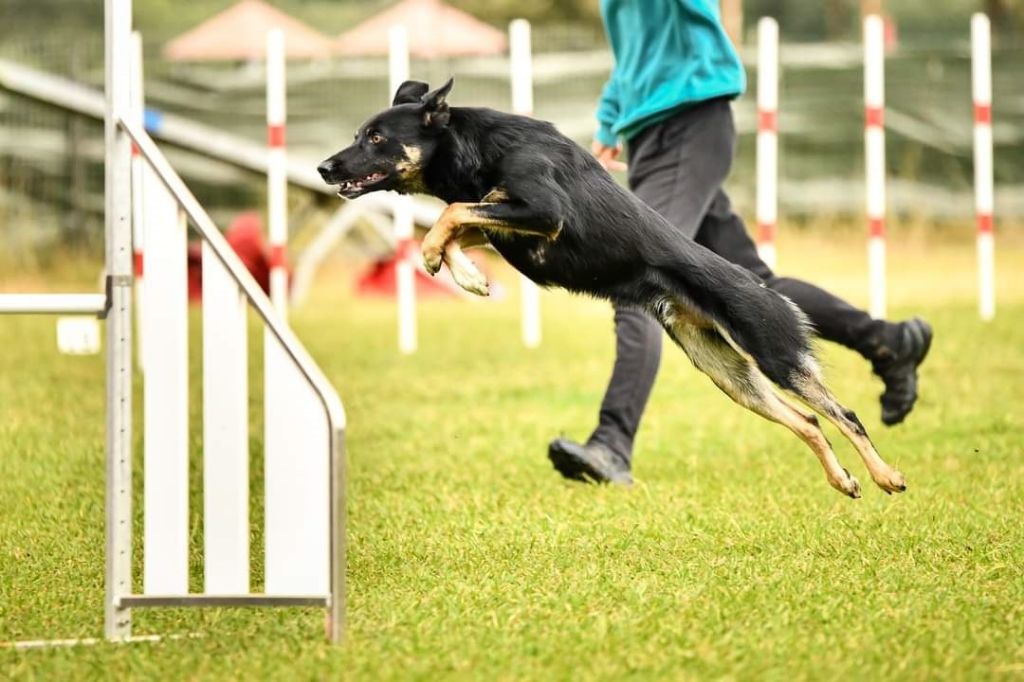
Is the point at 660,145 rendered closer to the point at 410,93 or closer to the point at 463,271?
the point at 410,93

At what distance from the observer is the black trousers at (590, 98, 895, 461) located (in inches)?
198

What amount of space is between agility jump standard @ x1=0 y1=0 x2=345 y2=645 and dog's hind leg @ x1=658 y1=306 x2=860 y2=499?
1484 millimetres

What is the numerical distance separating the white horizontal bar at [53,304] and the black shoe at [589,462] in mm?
2061

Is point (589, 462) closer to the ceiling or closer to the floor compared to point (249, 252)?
closer to the floor

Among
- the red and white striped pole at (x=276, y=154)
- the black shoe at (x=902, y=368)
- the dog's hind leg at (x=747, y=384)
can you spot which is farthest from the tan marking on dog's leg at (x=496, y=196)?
the red and white striped pole at (x=276, y=154)

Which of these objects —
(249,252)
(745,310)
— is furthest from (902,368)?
(249,252)

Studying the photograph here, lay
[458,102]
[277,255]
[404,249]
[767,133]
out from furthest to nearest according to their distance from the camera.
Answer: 1. [458,102]
2. [404,249]
3. [277,255]
4. [767,133]

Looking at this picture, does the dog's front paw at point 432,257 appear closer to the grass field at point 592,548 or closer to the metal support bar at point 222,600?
the grass field at point 592,548

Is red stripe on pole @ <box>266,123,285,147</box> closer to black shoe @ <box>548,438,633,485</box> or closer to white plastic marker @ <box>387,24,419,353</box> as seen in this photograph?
white plastic marker @ <box>387,24,419,353</box>

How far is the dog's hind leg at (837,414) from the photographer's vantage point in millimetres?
4242

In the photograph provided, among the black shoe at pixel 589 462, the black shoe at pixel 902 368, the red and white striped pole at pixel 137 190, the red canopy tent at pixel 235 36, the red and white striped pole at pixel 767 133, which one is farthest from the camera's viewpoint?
the red canopy tent at pixel 235 36

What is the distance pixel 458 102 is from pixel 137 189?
1295 cm

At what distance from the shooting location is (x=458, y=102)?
17.0 meters

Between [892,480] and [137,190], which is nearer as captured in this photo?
[892,480]
